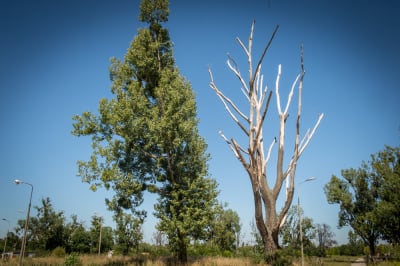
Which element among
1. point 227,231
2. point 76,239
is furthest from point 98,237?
point 227,231

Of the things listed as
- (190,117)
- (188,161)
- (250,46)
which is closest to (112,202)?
(188,161)

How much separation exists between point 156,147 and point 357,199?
35.0 meters

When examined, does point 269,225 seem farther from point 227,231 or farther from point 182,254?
point 227,231

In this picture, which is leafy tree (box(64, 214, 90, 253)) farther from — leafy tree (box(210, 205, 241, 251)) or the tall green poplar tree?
the tall green poplar tree

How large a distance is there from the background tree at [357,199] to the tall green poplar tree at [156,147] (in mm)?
30779

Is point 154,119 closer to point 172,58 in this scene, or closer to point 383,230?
point 172,58

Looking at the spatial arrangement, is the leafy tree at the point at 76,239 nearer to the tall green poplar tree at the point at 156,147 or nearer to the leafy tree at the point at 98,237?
the leafy tree at the point at 98,237

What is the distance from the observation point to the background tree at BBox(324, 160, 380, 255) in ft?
129

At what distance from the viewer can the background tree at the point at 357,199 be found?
39469 millimetres

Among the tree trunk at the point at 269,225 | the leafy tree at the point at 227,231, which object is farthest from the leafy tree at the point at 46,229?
the tree trunk at the point at 269,225

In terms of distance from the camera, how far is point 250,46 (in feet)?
36.1

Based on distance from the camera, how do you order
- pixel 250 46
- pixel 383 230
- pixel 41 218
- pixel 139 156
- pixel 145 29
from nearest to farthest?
pixel 250 46 → pixel 139 156 → pixel 145 29 → pixel 383 230 → pixel 41 218

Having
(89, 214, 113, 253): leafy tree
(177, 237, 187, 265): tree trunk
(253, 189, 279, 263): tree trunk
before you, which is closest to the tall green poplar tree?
(177, 237, 187, 265): tree trunk

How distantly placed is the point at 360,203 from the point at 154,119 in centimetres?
3630
